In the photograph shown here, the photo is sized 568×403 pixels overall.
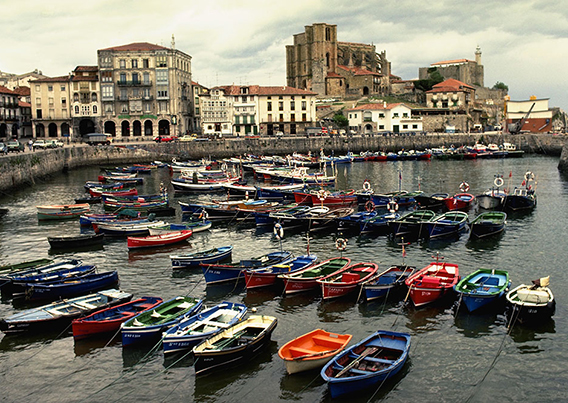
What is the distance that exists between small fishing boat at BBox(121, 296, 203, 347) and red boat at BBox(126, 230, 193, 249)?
1328 cm

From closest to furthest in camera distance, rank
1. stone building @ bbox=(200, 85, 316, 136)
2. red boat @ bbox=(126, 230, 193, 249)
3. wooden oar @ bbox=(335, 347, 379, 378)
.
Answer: wooden oar @ bbox=(335, 347, 379, 378) → red boat @ bbox=(126, 230, 193, 249) → stone building @ bbox=(200, 85, 316, 136)

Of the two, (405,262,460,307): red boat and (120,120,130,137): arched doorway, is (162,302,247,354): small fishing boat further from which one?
(120,120,130,137): arched doorway

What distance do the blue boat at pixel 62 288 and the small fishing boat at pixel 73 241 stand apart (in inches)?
399

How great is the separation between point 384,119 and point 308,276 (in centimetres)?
10688

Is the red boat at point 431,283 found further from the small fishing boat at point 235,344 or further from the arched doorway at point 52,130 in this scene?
the arched doorway at point 52,130

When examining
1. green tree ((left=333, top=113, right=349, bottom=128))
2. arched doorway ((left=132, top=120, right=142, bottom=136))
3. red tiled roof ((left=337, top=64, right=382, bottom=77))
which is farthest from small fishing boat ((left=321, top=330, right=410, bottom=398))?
red tiled roof ((left=337, top=64, right=382, bottom=77))

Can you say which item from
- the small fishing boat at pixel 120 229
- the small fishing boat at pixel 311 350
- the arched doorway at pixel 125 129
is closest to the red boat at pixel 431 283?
the small fishing boat at pixel 311 350

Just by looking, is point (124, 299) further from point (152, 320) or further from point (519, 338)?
point (519, 338)

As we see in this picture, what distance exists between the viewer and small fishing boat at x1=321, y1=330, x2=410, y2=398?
1825 centimetres

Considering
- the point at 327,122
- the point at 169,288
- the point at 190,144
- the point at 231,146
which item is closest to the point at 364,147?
the point at 327,122

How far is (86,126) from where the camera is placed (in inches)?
4594

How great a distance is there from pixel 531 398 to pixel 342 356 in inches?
244

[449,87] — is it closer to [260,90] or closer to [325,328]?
[260,90]

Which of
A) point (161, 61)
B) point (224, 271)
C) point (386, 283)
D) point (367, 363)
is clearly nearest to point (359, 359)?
point (367, 363)
